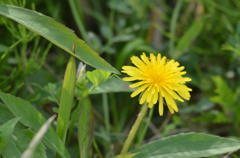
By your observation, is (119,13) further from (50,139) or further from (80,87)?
(50,139)

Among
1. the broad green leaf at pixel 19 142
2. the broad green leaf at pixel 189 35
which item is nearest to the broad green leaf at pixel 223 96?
the broad green leaf at pixel 189 35

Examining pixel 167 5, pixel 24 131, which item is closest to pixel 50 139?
Answer: pixel 24 131

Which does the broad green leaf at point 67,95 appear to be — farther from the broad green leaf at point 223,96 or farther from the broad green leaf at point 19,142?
the broad green leaf at point 223,96

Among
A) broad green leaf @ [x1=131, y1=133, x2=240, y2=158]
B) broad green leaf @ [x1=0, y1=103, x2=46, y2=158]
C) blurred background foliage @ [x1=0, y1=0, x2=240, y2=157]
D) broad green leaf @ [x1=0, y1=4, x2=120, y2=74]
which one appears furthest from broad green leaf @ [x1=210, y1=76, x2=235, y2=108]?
broad green leaf @ [x1=0, y1=103, x2=46, y2=158]

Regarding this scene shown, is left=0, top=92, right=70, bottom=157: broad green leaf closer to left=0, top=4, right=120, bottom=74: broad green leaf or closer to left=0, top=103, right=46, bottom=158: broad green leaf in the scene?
left=0, top=103, right=46, bottom=158: broad green leaf

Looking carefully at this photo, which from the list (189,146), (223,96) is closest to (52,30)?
(189,146)

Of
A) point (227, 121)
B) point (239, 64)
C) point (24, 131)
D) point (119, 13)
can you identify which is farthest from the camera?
point (119, 13)
